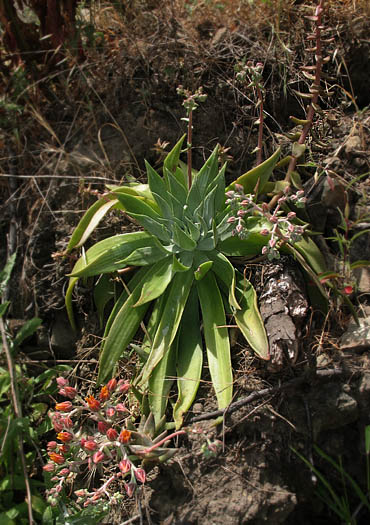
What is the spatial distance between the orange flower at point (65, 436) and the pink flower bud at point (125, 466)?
254mm

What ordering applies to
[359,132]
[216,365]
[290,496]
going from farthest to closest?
[359,132] < [216,365] < [290,496]

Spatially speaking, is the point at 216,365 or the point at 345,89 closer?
the point at 216,365

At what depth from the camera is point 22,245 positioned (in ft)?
10.0

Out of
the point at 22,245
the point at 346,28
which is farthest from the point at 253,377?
the point at 346,28

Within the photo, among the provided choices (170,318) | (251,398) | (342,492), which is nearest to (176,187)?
(170,318)

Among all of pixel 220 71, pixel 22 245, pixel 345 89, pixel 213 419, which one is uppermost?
pixel 220 71

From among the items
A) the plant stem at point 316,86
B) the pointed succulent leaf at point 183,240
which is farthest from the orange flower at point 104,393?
the plant stem at point 316,86

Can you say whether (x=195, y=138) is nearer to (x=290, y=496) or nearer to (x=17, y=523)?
(x=290, y=496)

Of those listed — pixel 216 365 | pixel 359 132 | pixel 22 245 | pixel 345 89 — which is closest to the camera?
pixel 216 365

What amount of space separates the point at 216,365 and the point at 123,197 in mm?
942

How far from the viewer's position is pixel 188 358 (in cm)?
226

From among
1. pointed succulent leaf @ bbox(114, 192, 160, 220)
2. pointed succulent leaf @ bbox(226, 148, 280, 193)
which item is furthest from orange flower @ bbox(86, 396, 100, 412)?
pointed succulent leaf @ bbox(226, 148, 280, 193)

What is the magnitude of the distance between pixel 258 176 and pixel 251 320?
74 cm

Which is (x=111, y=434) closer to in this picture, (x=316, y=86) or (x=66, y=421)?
(x=66, y=421)
